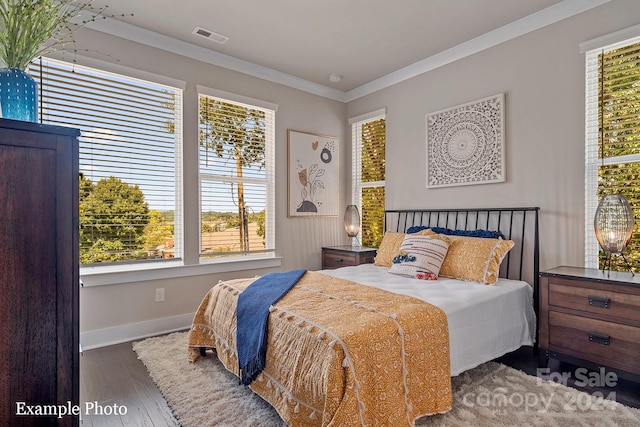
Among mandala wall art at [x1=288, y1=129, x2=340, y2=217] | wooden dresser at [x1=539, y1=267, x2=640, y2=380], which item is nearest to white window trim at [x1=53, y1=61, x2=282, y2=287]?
mandala wall art at [x1=288, y1=129, x2=340, y2=217]

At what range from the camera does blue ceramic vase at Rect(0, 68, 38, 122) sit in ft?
3.76

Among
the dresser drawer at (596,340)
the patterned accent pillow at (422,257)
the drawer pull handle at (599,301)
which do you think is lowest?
the dresser drawer at (596,340)

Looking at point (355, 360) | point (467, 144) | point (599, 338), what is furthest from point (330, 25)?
point (599, 338)

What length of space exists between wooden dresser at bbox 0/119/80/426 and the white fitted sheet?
1.79 m

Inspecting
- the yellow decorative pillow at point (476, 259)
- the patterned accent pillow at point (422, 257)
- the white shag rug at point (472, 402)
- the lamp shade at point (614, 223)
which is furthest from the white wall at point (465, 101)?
the white shag rug at point (472, 402)

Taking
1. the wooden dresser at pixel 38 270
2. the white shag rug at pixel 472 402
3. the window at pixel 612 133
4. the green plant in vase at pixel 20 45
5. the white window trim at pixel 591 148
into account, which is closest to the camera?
the wooden dresser at pixel 38 270

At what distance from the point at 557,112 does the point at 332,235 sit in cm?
277

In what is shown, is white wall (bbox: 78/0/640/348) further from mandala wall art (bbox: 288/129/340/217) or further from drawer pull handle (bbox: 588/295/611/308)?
drawer pull handle (bbox: 588/295/611/308)

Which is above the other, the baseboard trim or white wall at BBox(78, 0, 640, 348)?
white wall at BBox(78, 0, 640, 348)

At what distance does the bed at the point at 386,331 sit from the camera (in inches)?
59.6

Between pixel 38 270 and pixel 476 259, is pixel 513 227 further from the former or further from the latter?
pixel 38 270

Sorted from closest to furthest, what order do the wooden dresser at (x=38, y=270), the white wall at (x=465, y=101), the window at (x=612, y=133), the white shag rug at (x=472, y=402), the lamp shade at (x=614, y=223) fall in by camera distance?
the wooden dresser at (x=38, y=270), the white shag rug at (x=472, y=402), the lamp shade at (x=614, y=223), the window at (x=612, y=133), the white wall at (x=465, y=101)

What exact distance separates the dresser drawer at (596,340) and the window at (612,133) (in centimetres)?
59

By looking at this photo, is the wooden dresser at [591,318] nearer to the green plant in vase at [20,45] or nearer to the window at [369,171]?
the window at [369,171]
